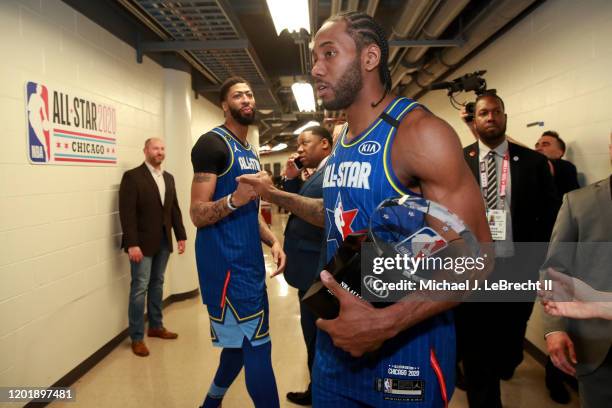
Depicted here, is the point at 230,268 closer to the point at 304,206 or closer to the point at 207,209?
the point at 207,209

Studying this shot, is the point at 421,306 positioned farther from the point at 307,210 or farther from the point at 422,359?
the point at 307,210

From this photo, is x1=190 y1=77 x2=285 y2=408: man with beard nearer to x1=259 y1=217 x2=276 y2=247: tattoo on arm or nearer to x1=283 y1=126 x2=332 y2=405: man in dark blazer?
x1=259 y1=217 x2=276 y2=247: tattoo on arm

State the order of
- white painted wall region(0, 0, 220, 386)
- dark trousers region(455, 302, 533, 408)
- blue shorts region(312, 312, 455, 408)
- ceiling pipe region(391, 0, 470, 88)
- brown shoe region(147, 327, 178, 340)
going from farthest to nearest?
brown shoe region(147, 327, 178, 340) < ceiling pipe region(391, 0, 470, 88) < white painted wall region(0, 0, 220, 386) < dark trousers region(455, 302, 533, 408) < blue shorts region(312, 312, 455, 408)

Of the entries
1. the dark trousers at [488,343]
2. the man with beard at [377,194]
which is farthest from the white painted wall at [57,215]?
the dark trousers at [488,343]

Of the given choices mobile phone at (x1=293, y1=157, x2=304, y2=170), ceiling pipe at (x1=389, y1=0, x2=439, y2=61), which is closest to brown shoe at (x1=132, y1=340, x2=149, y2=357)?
mobile phone at (x1=293, y1=157, x2=304, y2=170)

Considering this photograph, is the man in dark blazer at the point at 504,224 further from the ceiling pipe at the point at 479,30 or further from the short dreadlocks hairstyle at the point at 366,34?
the short dreadlocks hairstyle at the point at 366,34

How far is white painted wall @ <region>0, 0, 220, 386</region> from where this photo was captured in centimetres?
230

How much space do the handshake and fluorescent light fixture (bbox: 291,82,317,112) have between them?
3850 millimetres

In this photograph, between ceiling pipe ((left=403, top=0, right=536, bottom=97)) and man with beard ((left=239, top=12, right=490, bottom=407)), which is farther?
ceiling pipe ((left=403, top=0, right=536, bottom=97))

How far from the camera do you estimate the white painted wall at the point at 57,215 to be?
2.30m

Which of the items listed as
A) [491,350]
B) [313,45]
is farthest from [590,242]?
[313,45]

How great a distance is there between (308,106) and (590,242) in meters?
5.80

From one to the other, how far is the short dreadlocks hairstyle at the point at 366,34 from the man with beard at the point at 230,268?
35.1 inches

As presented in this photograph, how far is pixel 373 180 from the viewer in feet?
3.65
